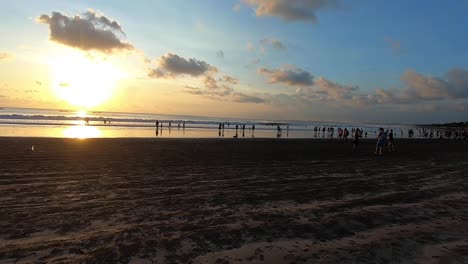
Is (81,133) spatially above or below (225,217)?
above

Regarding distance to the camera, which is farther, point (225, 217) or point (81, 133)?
point (81, 133)

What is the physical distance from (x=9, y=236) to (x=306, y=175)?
953 centimetres

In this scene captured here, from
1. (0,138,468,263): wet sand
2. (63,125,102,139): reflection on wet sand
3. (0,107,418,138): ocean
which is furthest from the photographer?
(0,107,418,138): ocean

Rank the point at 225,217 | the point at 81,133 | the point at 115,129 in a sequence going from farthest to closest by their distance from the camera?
the point at 115,129 < the point at 81,133 < the point at 225,217

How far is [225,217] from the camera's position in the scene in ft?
24.8

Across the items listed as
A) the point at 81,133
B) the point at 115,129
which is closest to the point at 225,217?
the point at 81,133

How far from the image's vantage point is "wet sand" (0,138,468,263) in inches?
224

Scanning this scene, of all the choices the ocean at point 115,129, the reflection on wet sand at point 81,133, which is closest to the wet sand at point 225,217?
the reflection on wet sand at point 81,133

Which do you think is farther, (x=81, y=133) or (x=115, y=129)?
(x=115, y=129)

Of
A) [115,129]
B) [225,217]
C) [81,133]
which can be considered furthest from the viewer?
[115,129]

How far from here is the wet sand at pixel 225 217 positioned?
18.6ft

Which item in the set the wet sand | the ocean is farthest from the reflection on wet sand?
the wet sand

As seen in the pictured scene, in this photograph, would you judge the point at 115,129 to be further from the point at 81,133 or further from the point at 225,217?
the point at 225,217

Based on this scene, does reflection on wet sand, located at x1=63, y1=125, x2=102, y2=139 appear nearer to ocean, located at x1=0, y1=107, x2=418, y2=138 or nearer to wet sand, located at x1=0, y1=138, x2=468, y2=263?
ocean, located at x1=0, y1=107, x2=418, y2=138
